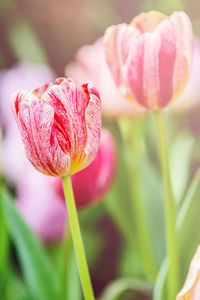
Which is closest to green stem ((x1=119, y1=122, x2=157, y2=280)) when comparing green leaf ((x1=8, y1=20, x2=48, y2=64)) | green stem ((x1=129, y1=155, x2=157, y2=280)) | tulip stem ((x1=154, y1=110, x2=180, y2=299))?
green stem ((x1=129, y1=155, x2=157, y2=280))

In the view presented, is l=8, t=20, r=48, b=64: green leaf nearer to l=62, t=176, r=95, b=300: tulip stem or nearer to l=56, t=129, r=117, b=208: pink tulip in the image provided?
l=56, t=129, r=117, b=208: pink tulip

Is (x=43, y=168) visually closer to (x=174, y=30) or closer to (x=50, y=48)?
(x=174, y=30)

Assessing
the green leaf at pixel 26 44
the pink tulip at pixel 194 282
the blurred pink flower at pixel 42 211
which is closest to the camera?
the pink tulip at pixel 194 282

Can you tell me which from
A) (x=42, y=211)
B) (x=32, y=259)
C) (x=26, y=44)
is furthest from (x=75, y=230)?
(x=26, y=44)

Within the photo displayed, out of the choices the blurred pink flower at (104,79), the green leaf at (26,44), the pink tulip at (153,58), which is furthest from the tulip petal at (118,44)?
the green leaf at (26,44)

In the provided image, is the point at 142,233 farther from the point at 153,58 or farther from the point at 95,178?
the point at 153,58

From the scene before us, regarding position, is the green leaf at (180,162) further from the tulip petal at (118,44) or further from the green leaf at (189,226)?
the tulip petal at (118,44)

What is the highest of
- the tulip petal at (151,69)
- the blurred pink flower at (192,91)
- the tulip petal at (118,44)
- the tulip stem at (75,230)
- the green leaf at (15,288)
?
the tulip petal at (118,44)
